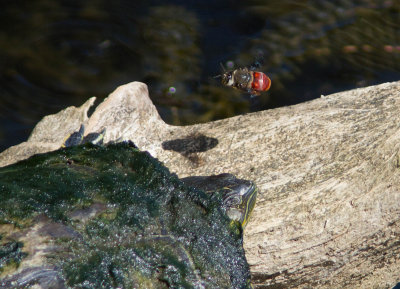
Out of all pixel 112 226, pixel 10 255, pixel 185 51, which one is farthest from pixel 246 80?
pixel 10 255

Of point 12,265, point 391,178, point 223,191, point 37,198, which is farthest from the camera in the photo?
point 391,178

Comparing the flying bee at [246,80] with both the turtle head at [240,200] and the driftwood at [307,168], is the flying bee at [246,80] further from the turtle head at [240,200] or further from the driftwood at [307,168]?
the turtle head at [240,200]

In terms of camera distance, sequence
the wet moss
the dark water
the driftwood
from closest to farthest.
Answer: the wet moss, the driftwood, the dark water

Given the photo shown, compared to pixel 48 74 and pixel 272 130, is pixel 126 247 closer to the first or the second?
pixel 272 130

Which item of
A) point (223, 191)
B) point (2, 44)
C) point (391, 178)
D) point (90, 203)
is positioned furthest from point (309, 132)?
point (2, 44)

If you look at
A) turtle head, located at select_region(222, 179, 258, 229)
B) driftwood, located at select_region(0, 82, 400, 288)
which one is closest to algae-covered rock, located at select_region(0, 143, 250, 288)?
turtle head, located at select_region(222, 179, 258, 229)

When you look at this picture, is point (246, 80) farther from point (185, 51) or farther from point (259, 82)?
A: point (185, 51)

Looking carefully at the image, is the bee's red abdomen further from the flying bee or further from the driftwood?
the driftwood
